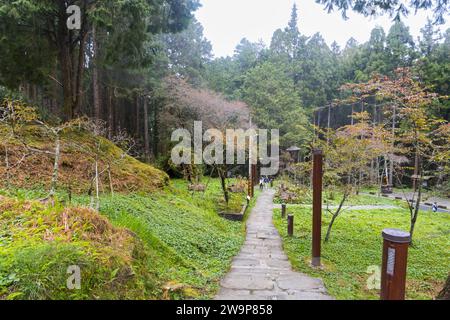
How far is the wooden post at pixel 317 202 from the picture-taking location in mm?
5160

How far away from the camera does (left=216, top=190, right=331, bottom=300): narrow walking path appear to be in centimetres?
380

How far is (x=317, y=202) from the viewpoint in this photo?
520 cm

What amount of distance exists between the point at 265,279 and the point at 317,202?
1547 mm

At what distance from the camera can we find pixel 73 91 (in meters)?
9.56

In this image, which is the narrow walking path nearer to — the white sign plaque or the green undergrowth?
the green undergrowth

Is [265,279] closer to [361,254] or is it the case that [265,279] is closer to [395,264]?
[395,264]

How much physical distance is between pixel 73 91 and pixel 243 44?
3767 cm

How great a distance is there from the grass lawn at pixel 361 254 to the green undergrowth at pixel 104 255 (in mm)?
1549

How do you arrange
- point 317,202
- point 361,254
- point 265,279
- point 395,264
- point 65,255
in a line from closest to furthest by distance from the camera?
point 65,255, point 395,264, point 265,279, point 317,202, point 361,254

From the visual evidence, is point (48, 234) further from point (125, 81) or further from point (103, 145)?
point (125, 81)

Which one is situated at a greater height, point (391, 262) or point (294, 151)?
point (294, 151)

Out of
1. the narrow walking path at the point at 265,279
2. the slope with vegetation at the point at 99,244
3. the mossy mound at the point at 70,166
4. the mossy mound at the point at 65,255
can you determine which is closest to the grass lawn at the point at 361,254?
the narrow walking path at the point at 265,279

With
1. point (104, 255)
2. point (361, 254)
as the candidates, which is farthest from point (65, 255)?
point (361, 254)
